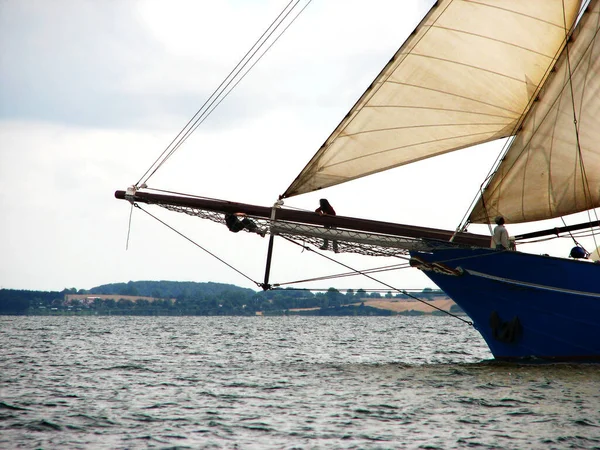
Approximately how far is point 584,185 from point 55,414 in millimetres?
12609

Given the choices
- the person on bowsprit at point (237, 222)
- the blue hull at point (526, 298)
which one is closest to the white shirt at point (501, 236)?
the blue hull at point (526, 298)

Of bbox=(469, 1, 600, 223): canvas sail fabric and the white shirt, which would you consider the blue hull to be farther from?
bbox=(469, 1, 600, 223): canvas sail fabric

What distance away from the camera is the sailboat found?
19.0 m

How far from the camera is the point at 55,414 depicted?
1656 cm

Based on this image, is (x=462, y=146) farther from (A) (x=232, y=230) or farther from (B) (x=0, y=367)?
(B) (x=0, y=367)

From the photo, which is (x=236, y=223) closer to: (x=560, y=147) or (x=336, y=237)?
(x=336, y=237)

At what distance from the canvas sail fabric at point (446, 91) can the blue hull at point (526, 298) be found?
3.00 m

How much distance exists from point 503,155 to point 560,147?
4.40ft

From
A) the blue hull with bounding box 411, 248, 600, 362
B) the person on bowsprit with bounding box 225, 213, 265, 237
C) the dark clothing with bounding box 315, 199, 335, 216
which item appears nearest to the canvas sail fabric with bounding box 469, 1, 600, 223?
the blue hull with bounding box 411, 248, 600, 362

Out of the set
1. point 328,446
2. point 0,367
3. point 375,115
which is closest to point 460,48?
point 375,115

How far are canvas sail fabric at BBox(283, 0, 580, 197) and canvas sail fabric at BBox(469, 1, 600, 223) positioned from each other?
0.48 meters

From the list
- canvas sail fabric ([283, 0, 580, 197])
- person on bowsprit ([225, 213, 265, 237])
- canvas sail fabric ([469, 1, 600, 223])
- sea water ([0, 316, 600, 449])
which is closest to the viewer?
sea water ([0, 316, 600, 449])

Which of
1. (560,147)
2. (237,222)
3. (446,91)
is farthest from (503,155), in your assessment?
(237,222)

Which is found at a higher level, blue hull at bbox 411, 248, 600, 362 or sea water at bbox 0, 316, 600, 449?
blue hull at bbox 411, 248, 600, 362
